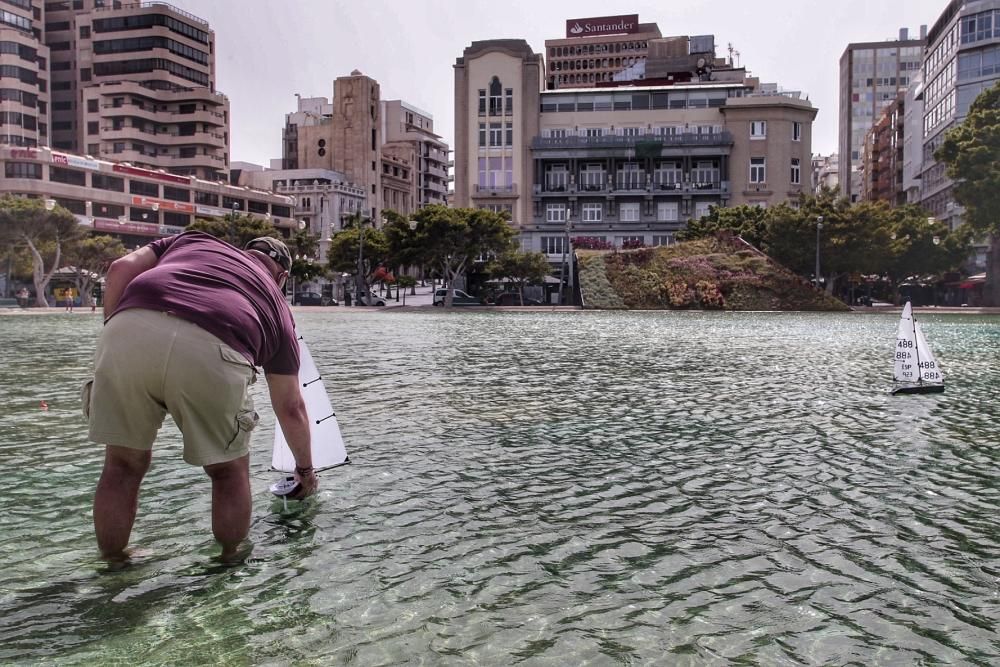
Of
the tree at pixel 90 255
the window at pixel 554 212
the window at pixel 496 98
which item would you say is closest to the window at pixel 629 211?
the window at pixel 554 212

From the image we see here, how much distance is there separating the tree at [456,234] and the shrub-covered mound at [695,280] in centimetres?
630

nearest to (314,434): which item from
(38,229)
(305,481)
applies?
(305,481)

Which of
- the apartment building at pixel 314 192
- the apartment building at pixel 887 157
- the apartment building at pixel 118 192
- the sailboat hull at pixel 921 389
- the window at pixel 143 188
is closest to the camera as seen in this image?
the sailboat hull at pixel 921 389

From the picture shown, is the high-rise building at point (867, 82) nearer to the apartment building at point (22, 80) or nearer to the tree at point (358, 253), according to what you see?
the tree at point (358, 253)

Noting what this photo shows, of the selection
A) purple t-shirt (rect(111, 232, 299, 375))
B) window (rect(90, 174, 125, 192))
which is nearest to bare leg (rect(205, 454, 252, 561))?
purple t-shirt (rect(111, 232, 299, 375))

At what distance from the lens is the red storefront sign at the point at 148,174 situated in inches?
3583

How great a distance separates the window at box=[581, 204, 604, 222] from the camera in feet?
303

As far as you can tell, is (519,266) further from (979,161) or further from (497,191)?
(979,161)

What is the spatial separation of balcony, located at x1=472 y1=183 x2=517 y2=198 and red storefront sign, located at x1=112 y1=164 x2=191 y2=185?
31.9 m

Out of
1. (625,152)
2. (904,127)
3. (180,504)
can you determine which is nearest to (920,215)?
(625,152)

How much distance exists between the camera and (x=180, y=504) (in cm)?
603

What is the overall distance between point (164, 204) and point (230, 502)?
96.8 metres

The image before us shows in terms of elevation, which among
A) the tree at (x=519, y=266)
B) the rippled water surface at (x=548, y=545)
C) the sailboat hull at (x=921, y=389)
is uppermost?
the tree at (x=519, y=266)

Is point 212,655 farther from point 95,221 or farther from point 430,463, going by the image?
point 95,221
